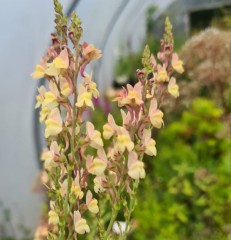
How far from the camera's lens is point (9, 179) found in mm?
4547

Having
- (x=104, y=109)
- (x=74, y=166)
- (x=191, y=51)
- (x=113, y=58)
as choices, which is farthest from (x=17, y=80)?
(x=74, y=166)

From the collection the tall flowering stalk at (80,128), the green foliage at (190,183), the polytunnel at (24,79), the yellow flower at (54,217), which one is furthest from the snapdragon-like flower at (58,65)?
the polytunnel at (24,79)

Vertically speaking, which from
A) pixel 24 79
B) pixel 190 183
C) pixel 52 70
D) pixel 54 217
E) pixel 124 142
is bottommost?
pixel 190 183

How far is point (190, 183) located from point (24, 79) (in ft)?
4.63

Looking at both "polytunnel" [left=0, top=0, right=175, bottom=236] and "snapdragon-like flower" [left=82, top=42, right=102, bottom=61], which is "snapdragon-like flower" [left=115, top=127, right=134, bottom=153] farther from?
"polytunnel" [left=0, top=0, right=175, bottom=236]

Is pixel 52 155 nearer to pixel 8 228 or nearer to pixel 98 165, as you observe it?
pixel 98 165

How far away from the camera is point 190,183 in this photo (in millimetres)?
3412

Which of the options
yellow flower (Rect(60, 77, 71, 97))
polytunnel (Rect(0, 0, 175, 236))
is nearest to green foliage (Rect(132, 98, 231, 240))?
polytunnel (Rect(0, 0, 175, 236))

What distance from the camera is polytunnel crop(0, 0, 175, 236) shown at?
168 inches

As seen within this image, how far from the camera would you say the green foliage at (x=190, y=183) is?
3.12 m

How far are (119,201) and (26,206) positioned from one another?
354 cm

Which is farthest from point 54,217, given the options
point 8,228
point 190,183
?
point 8,228

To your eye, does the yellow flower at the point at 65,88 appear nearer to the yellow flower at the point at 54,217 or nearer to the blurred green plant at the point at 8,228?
the yellow flower at the point at 54,217

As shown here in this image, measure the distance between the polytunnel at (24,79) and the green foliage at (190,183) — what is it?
98cm
